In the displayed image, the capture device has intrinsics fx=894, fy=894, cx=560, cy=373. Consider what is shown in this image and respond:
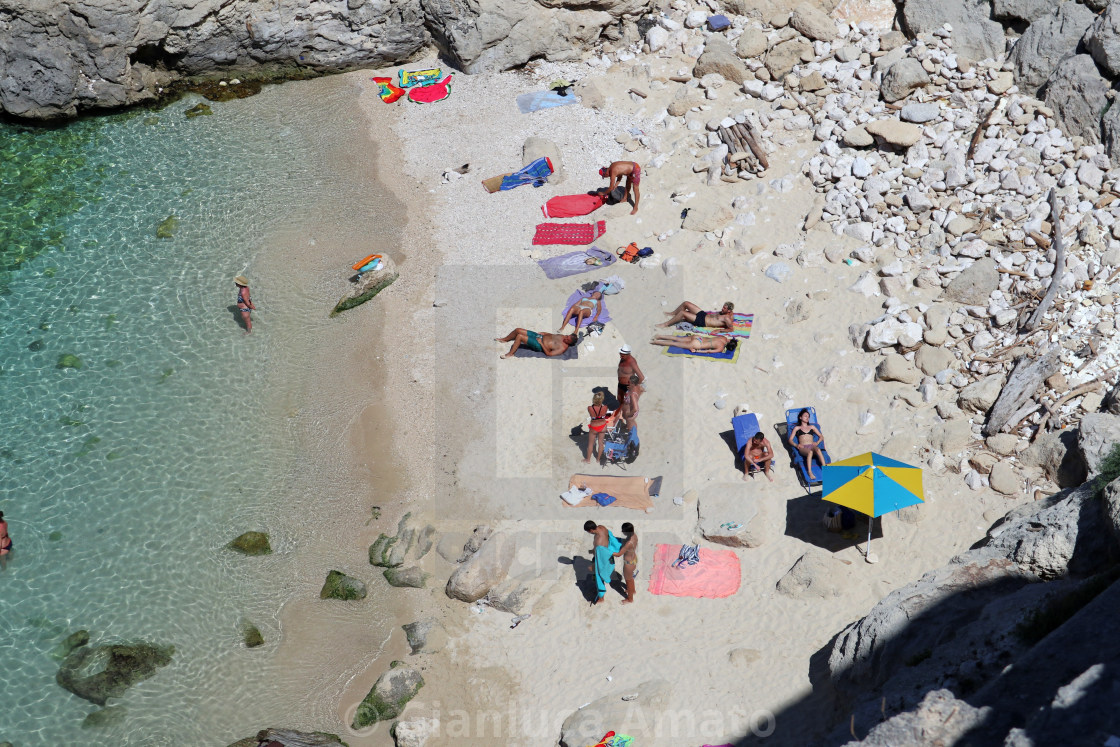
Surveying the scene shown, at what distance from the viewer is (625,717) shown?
30.3ft

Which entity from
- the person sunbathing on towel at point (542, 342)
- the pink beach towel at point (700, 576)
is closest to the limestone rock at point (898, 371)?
the pink beach towel at point (700, 576)

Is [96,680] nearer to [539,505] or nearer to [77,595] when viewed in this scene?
[77,595]

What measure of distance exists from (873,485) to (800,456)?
1695mm

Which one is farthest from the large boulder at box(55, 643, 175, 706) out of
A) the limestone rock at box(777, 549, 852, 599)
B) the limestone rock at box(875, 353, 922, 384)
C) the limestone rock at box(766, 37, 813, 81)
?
the limestone rock at box(766, 37, 813, 81)

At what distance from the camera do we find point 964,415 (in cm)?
1135

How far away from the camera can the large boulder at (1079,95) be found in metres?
13.9

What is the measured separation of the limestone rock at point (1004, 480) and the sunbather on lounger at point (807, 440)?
6.47 ft

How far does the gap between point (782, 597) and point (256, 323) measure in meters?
9.05

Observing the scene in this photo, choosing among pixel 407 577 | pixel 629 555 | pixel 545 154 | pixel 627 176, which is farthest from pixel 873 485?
pixel 545 154

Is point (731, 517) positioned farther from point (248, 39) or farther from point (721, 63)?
point (248, 39)

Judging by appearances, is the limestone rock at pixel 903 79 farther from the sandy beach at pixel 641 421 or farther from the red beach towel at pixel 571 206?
the red beach towel at pixel 571 206

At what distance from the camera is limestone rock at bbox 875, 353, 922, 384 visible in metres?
11.9

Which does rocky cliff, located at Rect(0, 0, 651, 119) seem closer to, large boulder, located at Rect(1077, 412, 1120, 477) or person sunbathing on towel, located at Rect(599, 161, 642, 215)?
person sunbathing on towel, located at Rect(599, 161, 642, 215)

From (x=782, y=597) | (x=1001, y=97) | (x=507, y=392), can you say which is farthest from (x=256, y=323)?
(x=1001, y=97)
